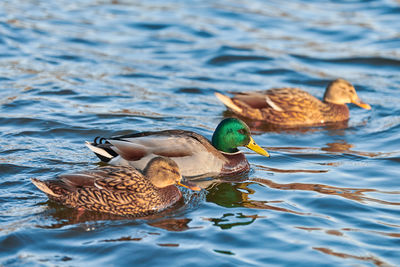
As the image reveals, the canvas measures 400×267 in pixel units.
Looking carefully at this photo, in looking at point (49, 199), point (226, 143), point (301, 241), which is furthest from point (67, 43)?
point (301, 241)

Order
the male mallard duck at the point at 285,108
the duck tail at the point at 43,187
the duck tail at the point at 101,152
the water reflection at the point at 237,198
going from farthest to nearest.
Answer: the male mallard duck at the point at 285,108
the duck tail at the point at 101,152
the water reflection at the point at 237,198
the duck tail at the point at 43,187

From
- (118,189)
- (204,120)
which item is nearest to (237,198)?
(118,189)

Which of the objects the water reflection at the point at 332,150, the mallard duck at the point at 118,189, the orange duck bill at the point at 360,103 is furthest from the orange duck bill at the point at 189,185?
the orange duck bill at the point at 360,103

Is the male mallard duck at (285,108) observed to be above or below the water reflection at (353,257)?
above

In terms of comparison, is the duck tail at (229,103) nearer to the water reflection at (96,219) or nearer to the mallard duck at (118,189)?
the mallard duck at (118,189)

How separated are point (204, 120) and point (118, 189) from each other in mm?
4273

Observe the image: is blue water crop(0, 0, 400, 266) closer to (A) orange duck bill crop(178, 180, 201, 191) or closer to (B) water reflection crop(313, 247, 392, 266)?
(B) water reflection crop(313, 247, 392, 266)

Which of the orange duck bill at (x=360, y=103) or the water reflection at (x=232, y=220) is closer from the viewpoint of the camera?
the water reflection at (x=232, y=220)

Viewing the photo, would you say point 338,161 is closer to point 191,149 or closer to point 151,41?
point 191,149

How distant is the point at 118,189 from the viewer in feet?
23.9

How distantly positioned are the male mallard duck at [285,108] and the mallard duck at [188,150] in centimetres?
239

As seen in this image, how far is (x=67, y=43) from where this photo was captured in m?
15.6

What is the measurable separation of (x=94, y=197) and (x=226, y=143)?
2469 mm

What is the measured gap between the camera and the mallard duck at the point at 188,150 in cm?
859
